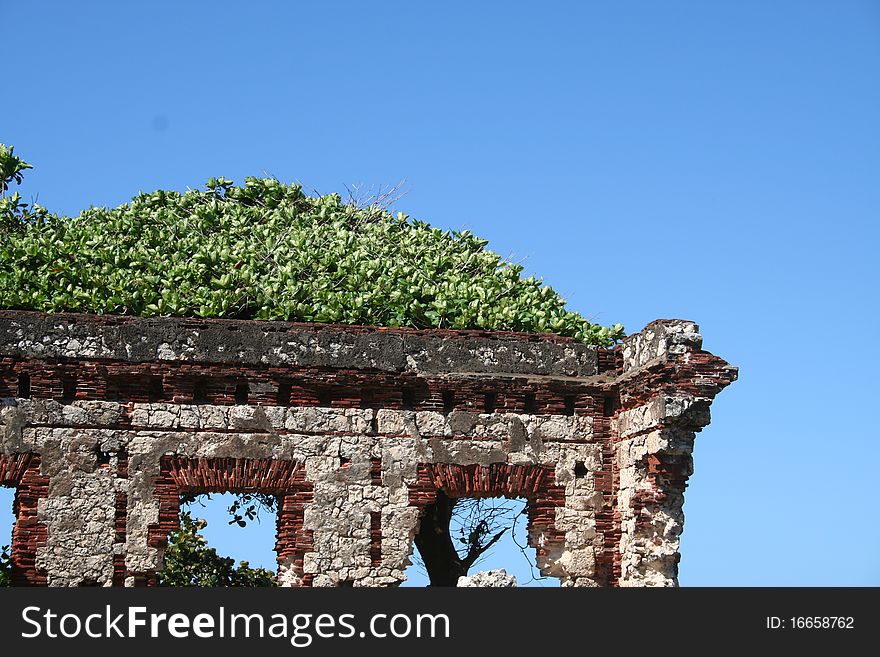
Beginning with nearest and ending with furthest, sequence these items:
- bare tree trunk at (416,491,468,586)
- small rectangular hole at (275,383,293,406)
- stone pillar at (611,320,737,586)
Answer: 1. stone pillar at (611,320,737,586)
2. small rectangular hole at (275,383,293,406)
3. bare tree trunk at (416,491,468,586)

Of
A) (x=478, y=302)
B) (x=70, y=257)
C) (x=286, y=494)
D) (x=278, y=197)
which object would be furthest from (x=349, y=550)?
(x=278, y=197)

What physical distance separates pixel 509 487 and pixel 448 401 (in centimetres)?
115

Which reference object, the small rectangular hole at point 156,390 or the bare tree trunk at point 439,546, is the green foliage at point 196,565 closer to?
the bare tree trunk at point 439,546

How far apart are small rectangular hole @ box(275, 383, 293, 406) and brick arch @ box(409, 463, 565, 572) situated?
1595 mm

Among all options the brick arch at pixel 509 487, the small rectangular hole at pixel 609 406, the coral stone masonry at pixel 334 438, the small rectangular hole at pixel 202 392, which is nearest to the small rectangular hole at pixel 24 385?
the coral stone masonry at pixel 334 438

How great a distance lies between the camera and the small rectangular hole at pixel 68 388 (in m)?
16.3

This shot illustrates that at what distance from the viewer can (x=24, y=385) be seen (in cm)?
1631

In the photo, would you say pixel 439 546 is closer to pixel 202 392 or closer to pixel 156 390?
pixel 202 392

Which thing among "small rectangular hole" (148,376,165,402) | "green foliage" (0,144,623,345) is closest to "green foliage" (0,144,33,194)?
"green foliage" (0,144,623,345)

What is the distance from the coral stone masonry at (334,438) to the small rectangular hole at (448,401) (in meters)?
0.02

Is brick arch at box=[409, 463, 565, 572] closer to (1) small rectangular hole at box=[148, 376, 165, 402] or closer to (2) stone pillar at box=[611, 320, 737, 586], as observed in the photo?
(2) stone pillar at box=[611, 320, 737, 586]

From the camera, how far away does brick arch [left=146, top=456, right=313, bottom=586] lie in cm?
1623
